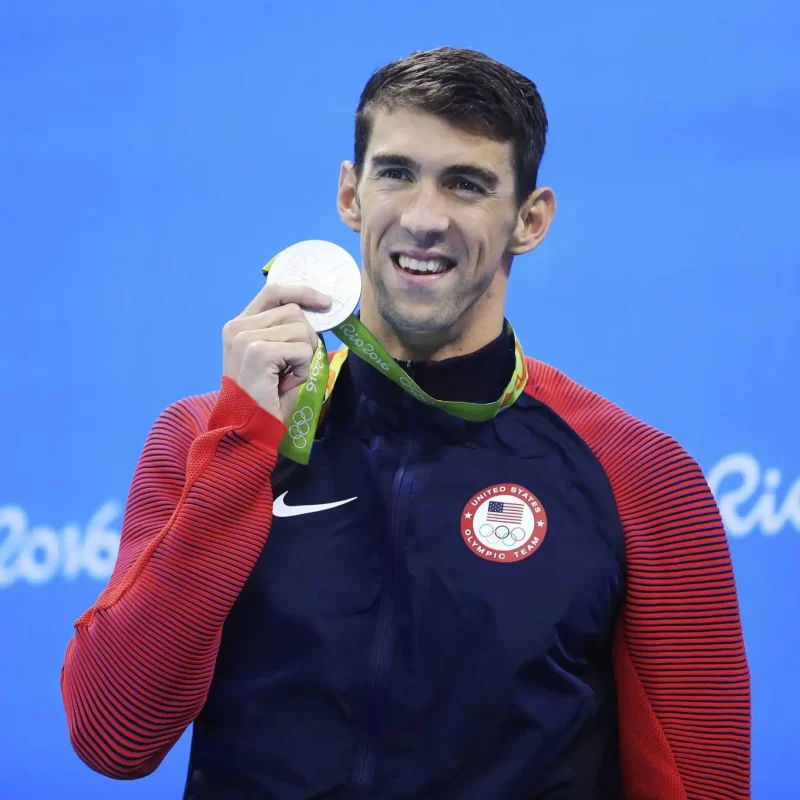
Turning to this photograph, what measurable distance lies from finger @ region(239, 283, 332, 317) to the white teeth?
0.47ft

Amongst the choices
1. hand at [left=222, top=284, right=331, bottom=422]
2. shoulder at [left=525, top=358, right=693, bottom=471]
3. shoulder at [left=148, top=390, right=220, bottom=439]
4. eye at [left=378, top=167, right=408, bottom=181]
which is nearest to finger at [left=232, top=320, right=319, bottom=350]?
hand at [left=222, top=284, right=331, bottom=422]

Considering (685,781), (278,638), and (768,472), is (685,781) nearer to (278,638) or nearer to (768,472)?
(278,638)

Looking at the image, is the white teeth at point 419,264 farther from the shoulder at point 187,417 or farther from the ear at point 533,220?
the shoulder at point 187,417

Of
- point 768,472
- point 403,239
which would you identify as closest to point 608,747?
point 403,239

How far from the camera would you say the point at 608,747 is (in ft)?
5.12

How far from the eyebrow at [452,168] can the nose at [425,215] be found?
0.09 ft

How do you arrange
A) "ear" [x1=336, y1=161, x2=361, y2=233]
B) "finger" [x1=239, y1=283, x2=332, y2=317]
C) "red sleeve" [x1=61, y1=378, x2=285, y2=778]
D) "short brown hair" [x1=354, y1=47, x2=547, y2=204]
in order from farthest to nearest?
"ear" [x1=336, y1=161, x2=361, y2=233] < "short brown hair" [x1=354, y1=47, x2=547, y2=204] < "finger" [x1=239, y1=283, x2=332, y2=317] < "red sleeve" [x1=61, y1=378, x2=285, y2=778]

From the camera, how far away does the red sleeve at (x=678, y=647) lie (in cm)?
150

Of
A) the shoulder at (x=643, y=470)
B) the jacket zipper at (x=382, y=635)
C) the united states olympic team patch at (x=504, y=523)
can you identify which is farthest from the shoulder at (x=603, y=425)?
the jacket zipper at (x=382, y=635)

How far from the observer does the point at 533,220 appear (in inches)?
69.4

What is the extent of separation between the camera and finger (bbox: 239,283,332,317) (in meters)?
1.48

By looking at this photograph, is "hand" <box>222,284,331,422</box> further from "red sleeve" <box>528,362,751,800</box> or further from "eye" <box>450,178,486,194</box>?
"red sleeve" <box>528,362,751,800</box>

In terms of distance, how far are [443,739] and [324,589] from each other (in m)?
0.23

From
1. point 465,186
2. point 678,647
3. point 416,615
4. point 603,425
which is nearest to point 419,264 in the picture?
point 465,186
